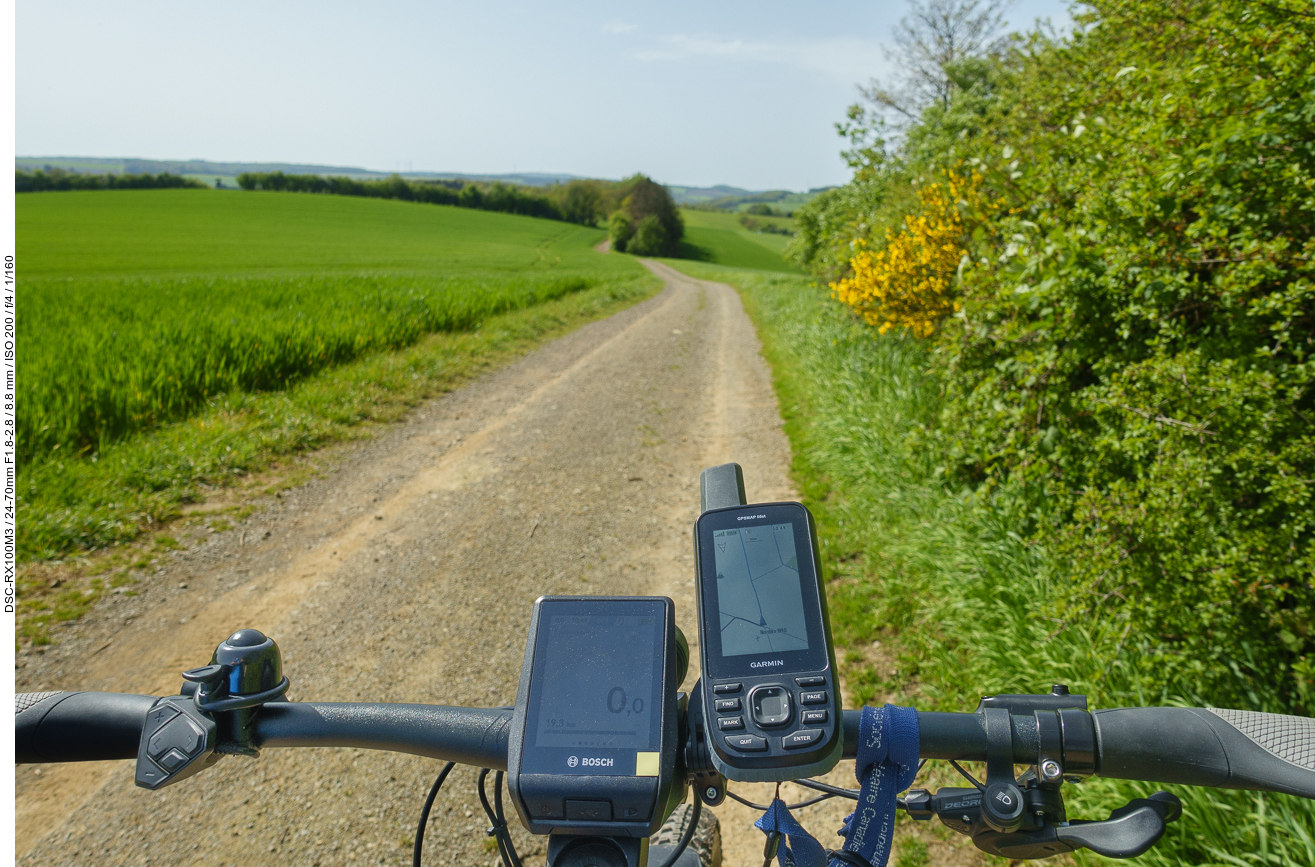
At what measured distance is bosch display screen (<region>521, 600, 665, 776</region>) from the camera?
3.13ft

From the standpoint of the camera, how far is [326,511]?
19.2 feet

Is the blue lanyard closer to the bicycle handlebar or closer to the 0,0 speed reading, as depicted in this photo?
the bicycle handlebar

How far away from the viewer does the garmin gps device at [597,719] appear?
93 cm

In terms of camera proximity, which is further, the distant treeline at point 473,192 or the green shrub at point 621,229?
the green shrub at point 621,229

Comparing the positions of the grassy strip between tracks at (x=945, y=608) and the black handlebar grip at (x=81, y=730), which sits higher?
the black handlebar grip at (x=81, y=730)

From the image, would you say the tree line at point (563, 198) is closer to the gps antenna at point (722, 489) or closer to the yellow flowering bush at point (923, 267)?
the yellow flowering bush at point (923, 267)

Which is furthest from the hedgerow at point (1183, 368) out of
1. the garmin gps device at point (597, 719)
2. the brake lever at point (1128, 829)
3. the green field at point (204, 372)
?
the green field at point (204, 372)

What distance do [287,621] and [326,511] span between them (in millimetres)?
1671

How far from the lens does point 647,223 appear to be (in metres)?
78.0

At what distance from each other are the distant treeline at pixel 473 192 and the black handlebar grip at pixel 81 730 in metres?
85.9

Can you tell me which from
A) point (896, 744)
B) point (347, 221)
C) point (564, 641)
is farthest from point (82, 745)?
point (347, 221)

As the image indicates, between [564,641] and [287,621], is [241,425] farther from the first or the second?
[564,641]

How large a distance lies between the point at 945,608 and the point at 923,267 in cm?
364

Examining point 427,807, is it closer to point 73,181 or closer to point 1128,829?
point 1128,829
